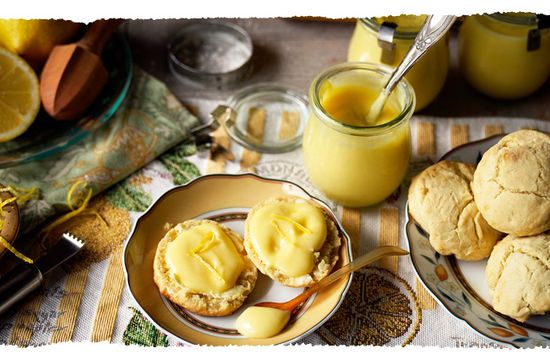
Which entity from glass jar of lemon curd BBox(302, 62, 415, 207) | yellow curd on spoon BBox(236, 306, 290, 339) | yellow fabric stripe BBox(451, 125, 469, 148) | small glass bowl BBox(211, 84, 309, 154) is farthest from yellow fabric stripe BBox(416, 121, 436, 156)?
yellow curd on spoon BBox(236, 306, 290, 339)

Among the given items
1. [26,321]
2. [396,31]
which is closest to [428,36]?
[396,31]

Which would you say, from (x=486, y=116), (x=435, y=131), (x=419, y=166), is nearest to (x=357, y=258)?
(x=419, y=166)

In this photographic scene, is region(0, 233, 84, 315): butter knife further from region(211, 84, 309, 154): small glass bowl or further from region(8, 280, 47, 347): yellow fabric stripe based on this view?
region(211, 84, 309, 154): small glass bowl

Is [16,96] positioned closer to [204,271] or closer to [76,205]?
[76,205]

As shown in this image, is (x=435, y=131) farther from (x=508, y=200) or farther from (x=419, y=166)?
(x=508, y=200)

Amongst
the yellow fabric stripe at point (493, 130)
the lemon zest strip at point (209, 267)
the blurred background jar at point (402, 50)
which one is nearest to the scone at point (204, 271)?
the lemon zest strip at point (209, 267)
